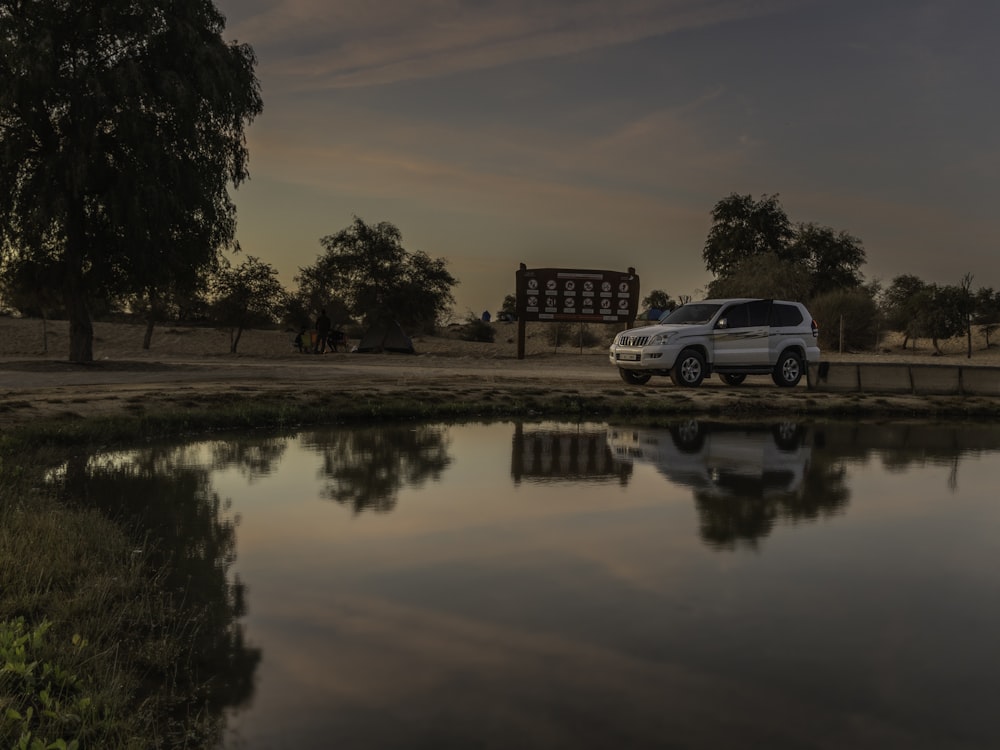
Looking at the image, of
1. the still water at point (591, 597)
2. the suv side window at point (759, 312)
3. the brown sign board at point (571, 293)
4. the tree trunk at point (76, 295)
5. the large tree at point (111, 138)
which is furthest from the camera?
the brown sign board at point (571, 293)

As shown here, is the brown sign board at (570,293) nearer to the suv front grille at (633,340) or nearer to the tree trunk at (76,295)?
the suv front grille at (633,340)

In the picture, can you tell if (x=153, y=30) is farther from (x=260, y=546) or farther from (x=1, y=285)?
(x=260, y=546)

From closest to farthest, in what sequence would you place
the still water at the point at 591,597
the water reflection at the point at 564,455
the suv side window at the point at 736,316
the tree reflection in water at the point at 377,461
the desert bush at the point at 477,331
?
the still water at the point at 591,597 < the tree reflection in water at the point at 377,461 < the water reflection at the point at 564,455 < the suv side window at the point at 736,316 < the desert bush at the point at 477,331

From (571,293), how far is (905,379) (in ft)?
58.4

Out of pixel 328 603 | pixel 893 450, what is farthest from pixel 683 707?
pixel 893 450

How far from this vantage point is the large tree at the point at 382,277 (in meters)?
40.8

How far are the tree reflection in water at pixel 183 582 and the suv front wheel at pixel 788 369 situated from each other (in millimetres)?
14820

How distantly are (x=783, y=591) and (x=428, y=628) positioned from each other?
243 centimetres

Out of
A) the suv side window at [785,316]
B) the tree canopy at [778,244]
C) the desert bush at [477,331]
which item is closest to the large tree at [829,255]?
the tree canopy at [778,244]

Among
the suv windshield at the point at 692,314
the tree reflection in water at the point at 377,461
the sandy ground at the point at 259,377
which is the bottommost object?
the tree reflection in water at the point at 377,461

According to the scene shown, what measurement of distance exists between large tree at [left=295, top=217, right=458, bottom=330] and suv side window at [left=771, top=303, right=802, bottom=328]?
21.3m

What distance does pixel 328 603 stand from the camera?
5844 mm

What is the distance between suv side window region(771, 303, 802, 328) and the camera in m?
22.2

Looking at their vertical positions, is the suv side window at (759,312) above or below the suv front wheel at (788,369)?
above
